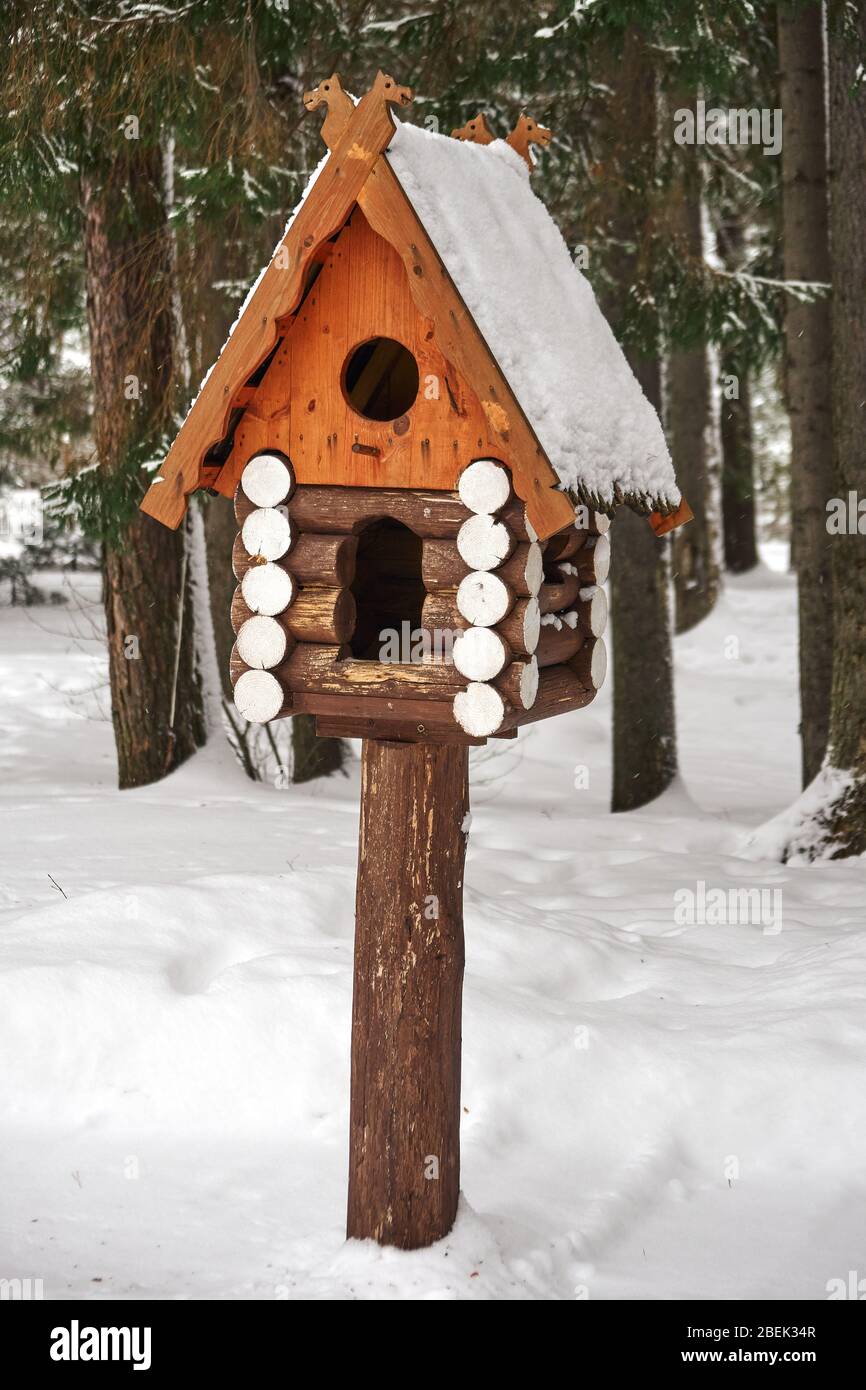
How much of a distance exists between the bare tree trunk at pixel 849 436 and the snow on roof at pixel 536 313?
3.77 m

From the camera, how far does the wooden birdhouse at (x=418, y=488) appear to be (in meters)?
3.24

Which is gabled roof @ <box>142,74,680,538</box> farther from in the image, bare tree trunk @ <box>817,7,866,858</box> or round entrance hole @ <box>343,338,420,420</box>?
→ bare tree trunk @ <box>817,7,866,858</box>

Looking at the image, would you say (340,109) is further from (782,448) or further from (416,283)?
(782,448)

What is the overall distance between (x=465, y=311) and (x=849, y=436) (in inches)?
189

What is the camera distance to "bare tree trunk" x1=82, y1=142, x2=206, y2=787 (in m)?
7.95

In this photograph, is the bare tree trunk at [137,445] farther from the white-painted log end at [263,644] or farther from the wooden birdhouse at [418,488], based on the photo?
the white-painted log end at [263,644]

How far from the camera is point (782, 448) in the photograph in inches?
1087

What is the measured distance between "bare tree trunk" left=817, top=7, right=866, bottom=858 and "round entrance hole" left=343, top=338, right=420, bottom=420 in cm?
396

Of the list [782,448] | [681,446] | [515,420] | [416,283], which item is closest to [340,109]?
[416,283]

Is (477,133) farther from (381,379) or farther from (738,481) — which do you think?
(738,481)

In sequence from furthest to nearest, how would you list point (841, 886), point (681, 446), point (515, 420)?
point (681, 446)
point (841, 886)
point (515, 420)

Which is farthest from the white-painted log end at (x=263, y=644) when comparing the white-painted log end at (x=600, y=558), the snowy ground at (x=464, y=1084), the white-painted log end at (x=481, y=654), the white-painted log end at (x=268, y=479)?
the snowy ground at (x=464, y=1084)
